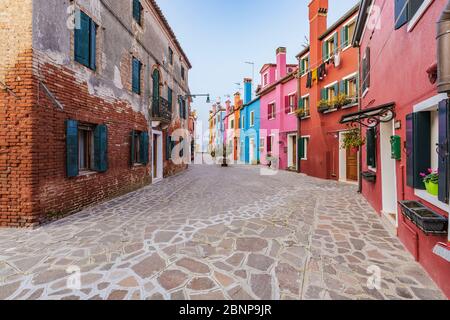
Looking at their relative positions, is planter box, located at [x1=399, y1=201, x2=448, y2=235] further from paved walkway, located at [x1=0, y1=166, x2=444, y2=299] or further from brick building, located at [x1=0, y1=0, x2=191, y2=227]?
brick building, located at [x1=0, y1=0, x2=191, y2=227]

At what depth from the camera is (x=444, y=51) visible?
2.10 m

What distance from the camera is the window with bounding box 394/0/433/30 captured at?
3.20 metres

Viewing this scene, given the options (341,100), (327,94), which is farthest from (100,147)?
(327,94)

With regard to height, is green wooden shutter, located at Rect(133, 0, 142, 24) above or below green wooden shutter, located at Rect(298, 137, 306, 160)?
above

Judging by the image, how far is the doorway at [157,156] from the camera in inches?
476

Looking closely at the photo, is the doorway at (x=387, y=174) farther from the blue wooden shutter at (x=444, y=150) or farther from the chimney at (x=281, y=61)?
the chimney at (x=281, y=61)

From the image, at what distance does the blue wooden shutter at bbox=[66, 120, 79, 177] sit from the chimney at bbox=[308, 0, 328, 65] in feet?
44.2

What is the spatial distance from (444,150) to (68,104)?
24.3 feet

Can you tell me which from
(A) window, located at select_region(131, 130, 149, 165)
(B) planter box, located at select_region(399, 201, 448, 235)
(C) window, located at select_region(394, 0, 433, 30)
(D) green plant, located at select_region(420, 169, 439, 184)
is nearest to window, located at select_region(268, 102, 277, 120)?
(A) window, located at select_region(131, 130, 149, 165)

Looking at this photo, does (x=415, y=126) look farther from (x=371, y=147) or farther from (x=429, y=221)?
(x=371, y=147)

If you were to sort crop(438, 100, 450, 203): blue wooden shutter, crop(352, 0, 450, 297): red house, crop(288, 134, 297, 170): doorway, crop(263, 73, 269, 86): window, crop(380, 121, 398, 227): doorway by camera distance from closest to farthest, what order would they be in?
crop(438, 100, 450, 203): blue wooden shutter < crop(352, 0, 450, 297): red house < crop(380, 121, 398, 227): doorway < crop(288, 134, 297, 170): doorway < crop(263, 73, 269, 86): window

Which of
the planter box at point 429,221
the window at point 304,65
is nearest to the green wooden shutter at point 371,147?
the planter box at point 429,221

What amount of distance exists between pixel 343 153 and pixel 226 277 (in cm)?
1108

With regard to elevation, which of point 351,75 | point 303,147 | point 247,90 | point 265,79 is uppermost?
point 247,90
